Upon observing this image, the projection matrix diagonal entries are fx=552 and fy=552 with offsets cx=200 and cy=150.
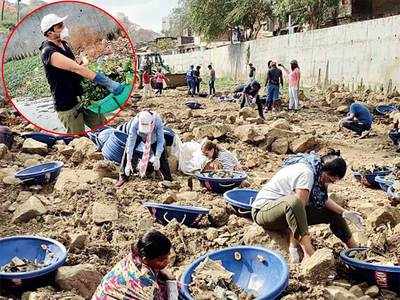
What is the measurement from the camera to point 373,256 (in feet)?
12.1

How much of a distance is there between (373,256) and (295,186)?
2.26 feet

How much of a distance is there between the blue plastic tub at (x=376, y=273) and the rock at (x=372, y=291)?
30 millimetres

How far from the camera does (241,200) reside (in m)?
5.23

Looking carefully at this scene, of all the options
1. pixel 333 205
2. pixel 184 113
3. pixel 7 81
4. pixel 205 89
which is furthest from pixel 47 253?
pixel 205 89

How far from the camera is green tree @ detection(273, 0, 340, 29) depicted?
2047 centimetres

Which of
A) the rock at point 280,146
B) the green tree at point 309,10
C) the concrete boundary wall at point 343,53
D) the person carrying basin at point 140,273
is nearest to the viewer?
the person carrying basin at point 140,273

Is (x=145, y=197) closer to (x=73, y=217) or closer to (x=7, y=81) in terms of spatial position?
(x=73, y=217)

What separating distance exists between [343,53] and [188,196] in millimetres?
11962

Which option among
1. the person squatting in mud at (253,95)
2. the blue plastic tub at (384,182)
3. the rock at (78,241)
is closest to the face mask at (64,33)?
the rock at (78,241)

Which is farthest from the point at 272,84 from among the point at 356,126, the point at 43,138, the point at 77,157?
the point at 77,157

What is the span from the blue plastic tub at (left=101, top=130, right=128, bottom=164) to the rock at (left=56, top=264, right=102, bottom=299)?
3593mm

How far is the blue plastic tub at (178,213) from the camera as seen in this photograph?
4664 millimetres

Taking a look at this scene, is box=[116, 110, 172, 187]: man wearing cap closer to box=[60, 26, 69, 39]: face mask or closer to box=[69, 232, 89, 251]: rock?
box=[69, 232, 89, 251]: rock

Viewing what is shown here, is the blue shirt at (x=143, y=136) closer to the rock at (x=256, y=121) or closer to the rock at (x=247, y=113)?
the rock at (x=256, y=121)
